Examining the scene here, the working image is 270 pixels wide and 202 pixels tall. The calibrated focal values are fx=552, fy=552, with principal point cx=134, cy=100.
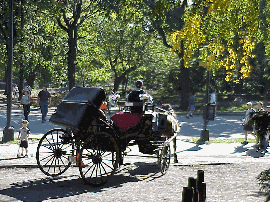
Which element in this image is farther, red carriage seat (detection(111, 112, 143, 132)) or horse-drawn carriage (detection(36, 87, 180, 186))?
red carriage seat (detection(111, 112, 143, 132))

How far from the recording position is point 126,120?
12.1 meters

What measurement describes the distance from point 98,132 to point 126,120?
1.53m

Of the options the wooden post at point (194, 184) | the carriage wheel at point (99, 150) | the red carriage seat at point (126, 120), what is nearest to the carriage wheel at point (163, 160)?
the red carriage seat at point (126, 120)

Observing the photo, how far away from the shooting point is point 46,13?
106 ft

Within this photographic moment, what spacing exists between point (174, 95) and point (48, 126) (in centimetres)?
2460

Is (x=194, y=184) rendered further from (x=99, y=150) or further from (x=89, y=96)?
(x=89, y=96)

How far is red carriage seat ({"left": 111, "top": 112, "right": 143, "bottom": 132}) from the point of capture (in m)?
12.1

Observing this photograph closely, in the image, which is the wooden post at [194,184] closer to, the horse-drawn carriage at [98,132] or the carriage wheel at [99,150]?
the horse-drawn carriage at [98,132]

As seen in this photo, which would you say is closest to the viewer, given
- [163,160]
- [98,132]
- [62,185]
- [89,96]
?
[98,132]

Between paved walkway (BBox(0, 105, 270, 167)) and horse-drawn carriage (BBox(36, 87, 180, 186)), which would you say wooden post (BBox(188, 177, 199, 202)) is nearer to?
horse-drawn carriage (BBox(36, 87, 180, 186))

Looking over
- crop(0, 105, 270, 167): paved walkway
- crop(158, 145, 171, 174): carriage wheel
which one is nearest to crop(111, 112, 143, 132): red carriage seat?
crop(158, 145, 171, 174): carriage wheel

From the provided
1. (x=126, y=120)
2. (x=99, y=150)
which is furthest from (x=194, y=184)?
(x=126, y=120)

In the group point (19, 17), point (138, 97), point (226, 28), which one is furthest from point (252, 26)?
point (19, 17)

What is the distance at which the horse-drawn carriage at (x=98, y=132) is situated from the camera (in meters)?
11.1
